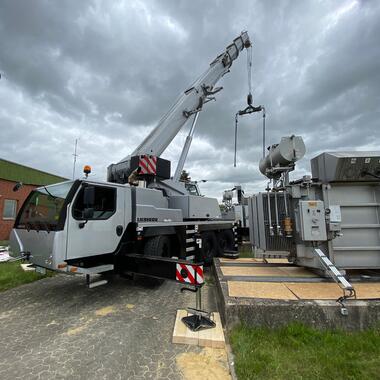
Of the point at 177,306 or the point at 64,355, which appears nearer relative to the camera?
the point at 64,355

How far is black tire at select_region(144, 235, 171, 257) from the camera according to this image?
5.04m

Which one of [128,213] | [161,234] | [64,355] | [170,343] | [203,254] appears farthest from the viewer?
[203,254]

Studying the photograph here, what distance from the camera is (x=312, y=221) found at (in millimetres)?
4250

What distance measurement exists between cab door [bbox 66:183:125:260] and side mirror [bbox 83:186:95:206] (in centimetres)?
2

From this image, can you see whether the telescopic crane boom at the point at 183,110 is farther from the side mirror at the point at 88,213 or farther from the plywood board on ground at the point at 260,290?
the plywood board on ground at the point at 260,290

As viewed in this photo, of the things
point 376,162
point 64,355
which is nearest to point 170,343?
point 64,355

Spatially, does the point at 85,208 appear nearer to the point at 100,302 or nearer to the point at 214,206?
the point at 100,302

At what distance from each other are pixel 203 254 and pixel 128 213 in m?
3.26

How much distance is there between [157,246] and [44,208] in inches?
89.4

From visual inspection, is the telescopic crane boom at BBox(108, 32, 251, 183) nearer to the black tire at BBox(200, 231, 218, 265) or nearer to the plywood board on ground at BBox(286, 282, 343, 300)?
the black tire at BBox(200, 231, 218, 265)

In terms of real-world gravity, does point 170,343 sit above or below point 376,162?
below

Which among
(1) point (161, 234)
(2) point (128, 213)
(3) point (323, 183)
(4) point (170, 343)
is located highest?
(3) point (323, 183)

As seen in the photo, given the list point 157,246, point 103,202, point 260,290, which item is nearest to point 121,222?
point 103,202

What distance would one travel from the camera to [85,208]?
4168mm
